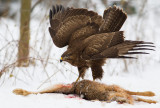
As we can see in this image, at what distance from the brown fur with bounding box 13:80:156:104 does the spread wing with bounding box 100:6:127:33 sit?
33.6 inches

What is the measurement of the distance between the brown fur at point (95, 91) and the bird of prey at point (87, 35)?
32 cm

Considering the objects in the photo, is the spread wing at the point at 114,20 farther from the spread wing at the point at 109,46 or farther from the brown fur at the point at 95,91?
the brown fur at the point at 95,91

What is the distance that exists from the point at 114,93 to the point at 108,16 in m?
1.20

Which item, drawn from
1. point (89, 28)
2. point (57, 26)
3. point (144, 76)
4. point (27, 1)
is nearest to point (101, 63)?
point (89, 28)

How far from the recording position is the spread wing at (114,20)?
3.28 meters

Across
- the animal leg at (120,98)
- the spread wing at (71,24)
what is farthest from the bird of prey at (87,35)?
the animal leg at (120,98)

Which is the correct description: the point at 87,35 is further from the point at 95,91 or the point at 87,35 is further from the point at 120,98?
the point at 120,98

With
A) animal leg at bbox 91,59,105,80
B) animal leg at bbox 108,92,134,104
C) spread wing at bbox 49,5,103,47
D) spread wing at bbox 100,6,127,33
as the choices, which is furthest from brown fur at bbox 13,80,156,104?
spread wing at bbox 100,6,127,33

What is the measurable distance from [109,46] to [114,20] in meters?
Answer: 0.58

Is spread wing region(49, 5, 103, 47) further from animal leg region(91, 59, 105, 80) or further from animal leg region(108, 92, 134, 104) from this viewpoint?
animal leg region(108, 92, 134, 104)

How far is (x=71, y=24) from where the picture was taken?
3.43m

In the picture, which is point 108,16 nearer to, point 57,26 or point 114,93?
point 57,26

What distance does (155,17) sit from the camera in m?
15.5

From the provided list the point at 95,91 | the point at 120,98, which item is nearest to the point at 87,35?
the point at 95,91
